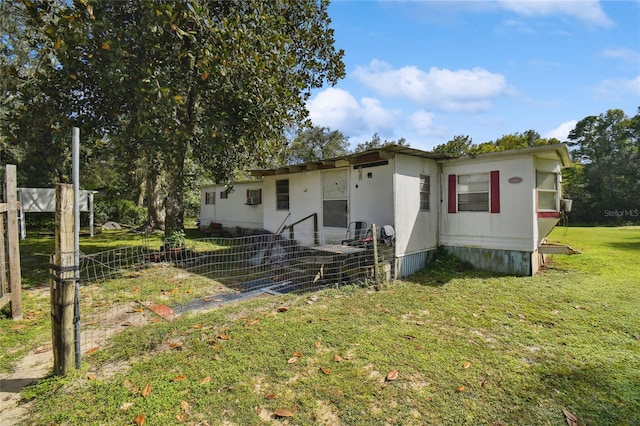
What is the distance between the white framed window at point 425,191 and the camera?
7656 millimetres

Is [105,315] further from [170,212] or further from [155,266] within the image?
[170,212]

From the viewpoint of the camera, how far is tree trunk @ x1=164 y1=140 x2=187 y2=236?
28.0ft

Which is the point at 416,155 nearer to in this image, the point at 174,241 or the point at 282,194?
the point at 282,194

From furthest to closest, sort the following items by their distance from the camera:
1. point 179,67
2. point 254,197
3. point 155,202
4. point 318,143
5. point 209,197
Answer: point 318,143 → point 209,197 → point 155,202 → point 254,197 → point 179,67

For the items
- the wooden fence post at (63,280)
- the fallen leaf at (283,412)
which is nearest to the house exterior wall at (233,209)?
the wooden fence post at (63,280)

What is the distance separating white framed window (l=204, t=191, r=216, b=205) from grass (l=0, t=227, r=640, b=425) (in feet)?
39.9

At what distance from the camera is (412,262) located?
7.33m

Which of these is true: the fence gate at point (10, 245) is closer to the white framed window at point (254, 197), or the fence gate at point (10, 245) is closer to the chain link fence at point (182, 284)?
the chain link fence at point (182, 284)

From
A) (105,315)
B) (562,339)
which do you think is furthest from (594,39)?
(105,315)

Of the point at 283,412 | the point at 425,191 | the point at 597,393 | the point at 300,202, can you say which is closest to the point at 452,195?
the point at 425,191

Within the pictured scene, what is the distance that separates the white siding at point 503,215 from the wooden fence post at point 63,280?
7.67 meters

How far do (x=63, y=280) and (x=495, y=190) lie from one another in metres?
→ 7.91

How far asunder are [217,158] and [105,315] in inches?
246

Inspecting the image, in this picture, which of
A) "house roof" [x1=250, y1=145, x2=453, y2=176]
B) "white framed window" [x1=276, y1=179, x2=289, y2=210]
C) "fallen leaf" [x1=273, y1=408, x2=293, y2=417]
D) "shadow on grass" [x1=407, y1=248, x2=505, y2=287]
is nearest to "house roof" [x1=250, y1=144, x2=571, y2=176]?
"house roof" [x1=250, y1=145, x2=453, y2=176]
